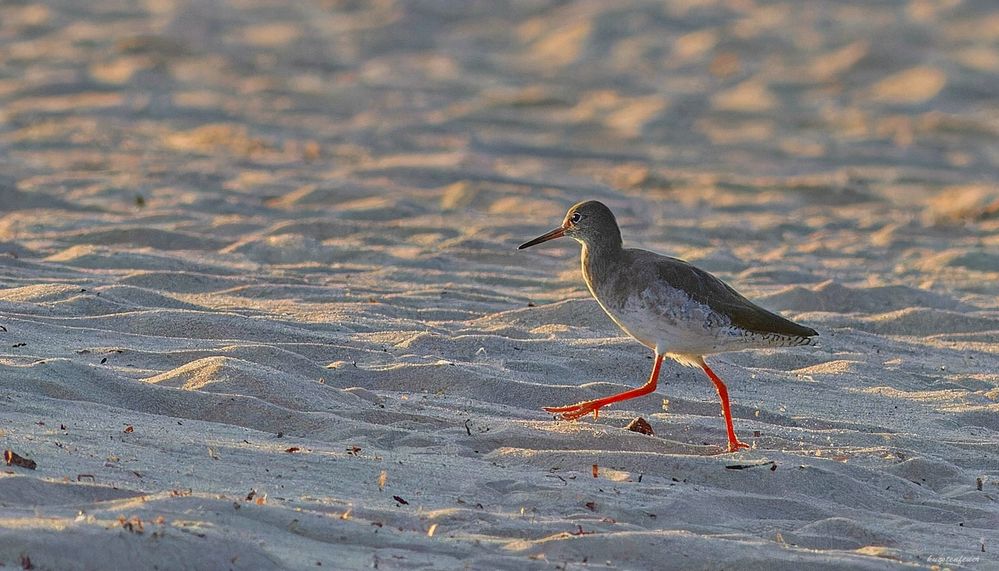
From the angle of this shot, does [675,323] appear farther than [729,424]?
Yes

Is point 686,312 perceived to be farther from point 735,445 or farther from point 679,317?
point 735,445

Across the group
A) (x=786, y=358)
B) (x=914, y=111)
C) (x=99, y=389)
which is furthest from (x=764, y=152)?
(x=99, y=389)

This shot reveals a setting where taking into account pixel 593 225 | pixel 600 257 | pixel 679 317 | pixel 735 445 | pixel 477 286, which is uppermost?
pixel 593 225

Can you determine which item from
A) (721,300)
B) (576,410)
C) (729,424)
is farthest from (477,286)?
(729,424)

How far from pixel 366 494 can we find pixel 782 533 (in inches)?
55.2

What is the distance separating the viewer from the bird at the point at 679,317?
5906 mm

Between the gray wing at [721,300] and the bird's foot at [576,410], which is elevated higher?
the gray wing at [721,300]

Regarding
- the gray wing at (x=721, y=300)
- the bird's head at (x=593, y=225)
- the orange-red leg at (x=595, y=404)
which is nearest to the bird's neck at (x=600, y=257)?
the bird's head at (x=593, y=225)

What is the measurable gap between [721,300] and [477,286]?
10.2 feet

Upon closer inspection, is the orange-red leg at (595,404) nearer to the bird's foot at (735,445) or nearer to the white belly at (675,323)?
the white belly at (675,323)

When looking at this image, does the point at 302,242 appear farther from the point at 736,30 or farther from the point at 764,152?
the point at 736,30

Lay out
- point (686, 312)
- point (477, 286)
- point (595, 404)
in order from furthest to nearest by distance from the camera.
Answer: point (477, 286), point (595, 404), point (686, 312)

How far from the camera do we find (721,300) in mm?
5973

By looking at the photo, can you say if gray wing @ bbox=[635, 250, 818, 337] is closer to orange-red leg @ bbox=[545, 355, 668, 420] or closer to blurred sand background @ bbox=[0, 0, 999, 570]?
orange-red leg @ bbox=[545, 355, 668, 420]
